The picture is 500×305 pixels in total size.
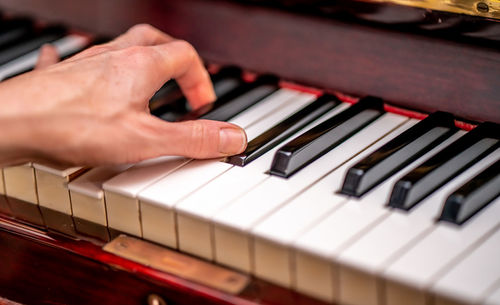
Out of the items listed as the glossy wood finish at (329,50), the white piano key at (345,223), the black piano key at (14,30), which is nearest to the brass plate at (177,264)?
the white piano key at (345,223)

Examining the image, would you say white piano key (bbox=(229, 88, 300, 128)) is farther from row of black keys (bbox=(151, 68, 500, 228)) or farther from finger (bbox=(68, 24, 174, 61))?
finger (bbox=(68, 24, 174, 61))

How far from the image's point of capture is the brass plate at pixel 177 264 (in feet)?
4.07

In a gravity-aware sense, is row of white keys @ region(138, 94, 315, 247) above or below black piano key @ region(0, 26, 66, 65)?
below

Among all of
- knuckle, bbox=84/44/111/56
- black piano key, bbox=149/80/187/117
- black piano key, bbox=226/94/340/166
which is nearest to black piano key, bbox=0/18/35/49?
black piano key, bbox=149/80/187/117

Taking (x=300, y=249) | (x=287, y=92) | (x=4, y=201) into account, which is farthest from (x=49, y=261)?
(x=287, y=92)

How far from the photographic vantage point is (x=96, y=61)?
4.58 ft

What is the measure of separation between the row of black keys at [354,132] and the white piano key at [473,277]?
0.08 metres

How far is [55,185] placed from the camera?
1.44 m

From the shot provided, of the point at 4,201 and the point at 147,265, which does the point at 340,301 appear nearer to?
the point at 147,265

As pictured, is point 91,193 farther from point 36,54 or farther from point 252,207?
point 36,54

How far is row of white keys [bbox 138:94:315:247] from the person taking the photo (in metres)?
1.31

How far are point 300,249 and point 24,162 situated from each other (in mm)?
508

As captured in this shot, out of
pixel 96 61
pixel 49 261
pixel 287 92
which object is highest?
pixel 96 61

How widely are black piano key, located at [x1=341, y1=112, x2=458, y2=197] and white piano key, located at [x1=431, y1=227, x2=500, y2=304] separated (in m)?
0.23
